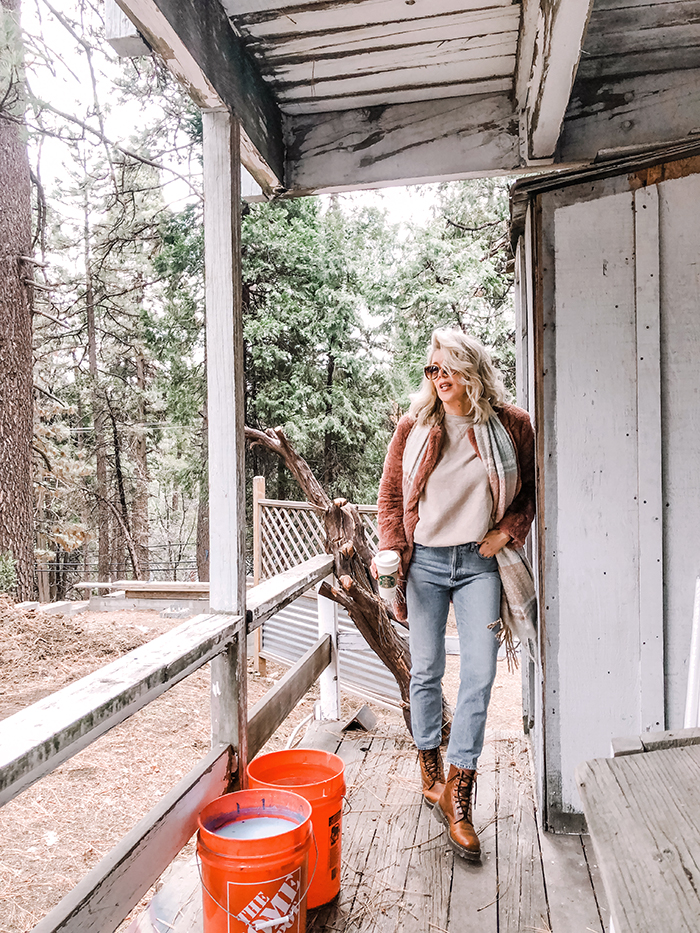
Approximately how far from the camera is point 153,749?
456 centimetres

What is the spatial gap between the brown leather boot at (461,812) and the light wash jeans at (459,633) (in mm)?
36

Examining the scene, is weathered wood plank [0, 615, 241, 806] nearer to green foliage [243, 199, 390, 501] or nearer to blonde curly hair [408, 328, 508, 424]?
blonde curly hair [408, 328, 508, 424]

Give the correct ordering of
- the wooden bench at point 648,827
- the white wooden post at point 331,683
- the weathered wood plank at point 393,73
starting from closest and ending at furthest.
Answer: the wooden bench at point 648,827
the weathered wood plank at point 393,73
the white wooden post at point 331,683

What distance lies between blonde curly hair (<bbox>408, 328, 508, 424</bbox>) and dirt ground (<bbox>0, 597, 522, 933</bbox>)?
5.89 feet

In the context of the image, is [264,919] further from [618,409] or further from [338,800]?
[618,409]

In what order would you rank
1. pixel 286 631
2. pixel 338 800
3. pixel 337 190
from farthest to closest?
pixel 286 631, pixel 337 190, pixel 338 800

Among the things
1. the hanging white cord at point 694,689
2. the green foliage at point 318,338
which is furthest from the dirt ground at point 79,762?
the green foliage at point 318,338

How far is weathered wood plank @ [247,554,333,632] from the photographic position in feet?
6.78

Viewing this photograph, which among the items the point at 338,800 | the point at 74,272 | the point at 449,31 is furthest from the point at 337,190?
the point at 74,272

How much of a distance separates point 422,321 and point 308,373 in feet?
6.39

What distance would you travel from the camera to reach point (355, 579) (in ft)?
10.2

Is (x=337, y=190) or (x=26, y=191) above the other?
(x=26, y=191)

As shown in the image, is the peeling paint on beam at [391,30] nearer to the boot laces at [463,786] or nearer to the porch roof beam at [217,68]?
the porch roof beam at [217,68]

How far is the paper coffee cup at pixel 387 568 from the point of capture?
2.07 metres
